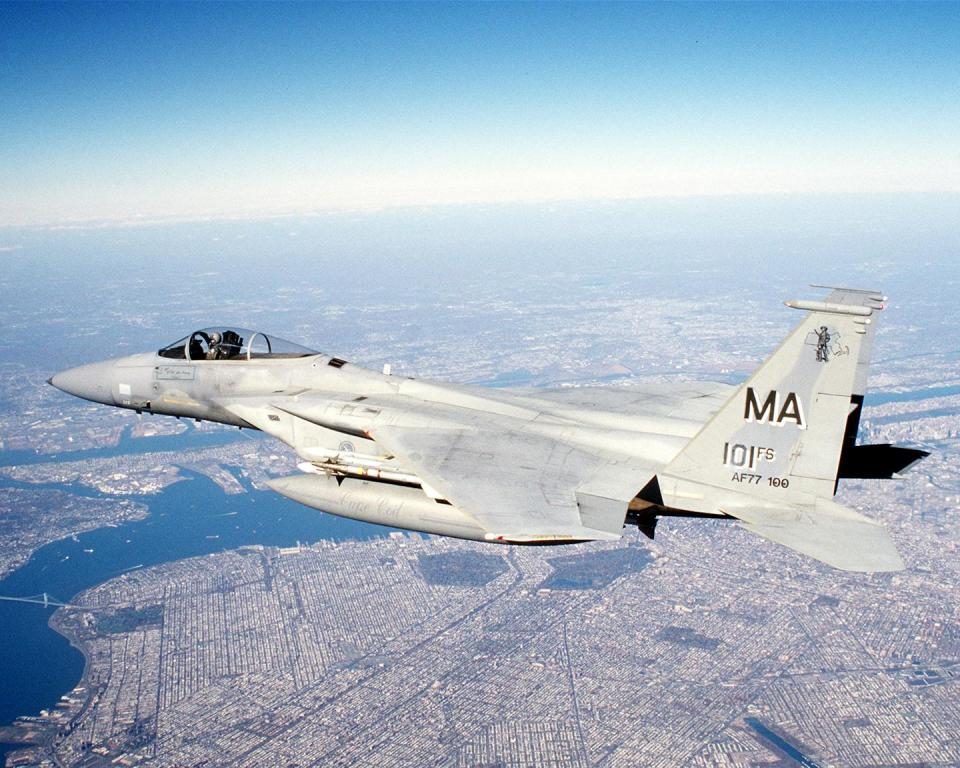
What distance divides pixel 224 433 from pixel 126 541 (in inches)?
1199

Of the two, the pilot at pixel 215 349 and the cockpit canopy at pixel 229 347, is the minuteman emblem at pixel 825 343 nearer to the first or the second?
the cockpit canopy at pixel 229 347

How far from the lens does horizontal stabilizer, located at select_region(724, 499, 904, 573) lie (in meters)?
9.52

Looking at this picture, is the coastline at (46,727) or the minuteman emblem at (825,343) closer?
the minuteman emblem at (825,343)

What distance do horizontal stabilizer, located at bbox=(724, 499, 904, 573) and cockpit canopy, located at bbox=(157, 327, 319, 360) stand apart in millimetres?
11371

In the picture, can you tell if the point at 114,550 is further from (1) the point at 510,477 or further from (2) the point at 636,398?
(1) the point at 510,477

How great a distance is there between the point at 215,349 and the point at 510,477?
924cm

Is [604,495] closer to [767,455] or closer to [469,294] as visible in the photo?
[767,455]

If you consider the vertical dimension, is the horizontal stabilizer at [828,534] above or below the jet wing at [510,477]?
below

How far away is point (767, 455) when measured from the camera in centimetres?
1092

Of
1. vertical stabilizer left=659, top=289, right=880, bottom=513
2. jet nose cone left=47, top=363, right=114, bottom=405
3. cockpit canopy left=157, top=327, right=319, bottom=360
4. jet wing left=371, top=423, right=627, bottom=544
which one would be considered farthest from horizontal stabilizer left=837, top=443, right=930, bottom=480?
jet nose cone left=47, top=363, right=114, bottom=405

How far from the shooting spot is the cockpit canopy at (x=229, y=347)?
16469mm

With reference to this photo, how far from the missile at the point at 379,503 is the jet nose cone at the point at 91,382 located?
6566mm

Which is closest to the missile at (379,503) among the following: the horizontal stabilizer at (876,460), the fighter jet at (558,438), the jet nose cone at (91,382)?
the fighter jet at (558,438)

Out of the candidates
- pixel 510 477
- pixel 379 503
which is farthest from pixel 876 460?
pixel 379 503
